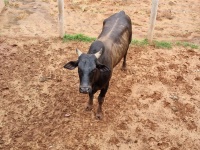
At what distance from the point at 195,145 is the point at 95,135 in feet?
6.27

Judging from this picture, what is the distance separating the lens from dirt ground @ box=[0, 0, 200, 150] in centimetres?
523

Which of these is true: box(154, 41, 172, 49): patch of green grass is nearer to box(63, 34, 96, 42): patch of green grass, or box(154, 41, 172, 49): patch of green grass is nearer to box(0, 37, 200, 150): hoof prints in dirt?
box(0, 37, 200, 150): hoof prints in dirt

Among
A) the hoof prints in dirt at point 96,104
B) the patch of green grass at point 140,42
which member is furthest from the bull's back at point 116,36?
the patch of green grass at point 140,42

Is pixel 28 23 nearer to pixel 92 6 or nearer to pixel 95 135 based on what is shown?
pixel 92 6

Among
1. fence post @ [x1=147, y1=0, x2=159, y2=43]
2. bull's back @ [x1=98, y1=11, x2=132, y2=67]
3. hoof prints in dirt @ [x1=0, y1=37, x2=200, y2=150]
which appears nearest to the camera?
hoof prints in dirt @ [x1=0, y1=37, x2=200, y2=150]

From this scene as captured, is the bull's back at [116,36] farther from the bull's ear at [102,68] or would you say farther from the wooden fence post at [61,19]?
the wooden fence post at [61,19]

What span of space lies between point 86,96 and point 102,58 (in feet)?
4.57

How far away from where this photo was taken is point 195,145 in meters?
5.22

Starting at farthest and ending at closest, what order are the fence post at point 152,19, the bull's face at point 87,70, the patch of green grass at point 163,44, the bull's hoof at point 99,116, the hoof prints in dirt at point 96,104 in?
the patch of green grass at point 163,44
the fence post at point 152,19
the bull's hoof at point 99,116
the hoof prints in dirt at point 96,104
the bull's face at point 87,70

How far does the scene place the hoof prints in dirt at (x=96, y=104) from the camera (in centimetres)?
522

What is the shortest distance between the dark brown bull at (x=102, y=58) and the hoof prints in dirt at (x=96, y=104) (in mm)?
484

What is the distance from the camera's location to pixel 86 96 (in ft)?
20.6

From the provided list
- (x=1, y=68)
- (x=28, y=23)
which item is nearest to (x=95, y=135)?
(x=1, y=68)

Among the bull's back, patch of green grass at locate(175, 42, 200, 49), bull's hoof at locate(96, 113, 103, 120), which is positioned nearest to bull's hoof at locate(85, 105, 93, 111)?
bull's hoof at locate(96, 113, 103, 120)
